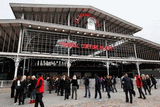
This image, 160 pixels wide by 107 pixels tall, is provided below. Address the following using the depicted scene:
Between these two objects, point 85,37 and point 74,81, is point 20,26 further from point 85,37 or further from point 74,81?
point 74,81

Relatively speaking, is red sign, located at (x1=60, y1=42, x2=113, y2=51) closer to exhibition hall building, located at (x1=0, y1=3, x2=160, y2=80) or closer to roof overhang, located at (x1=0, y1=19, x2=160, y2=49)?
exhibition hall building, located at (x1=0, y1=3, x2=160, y2=80)

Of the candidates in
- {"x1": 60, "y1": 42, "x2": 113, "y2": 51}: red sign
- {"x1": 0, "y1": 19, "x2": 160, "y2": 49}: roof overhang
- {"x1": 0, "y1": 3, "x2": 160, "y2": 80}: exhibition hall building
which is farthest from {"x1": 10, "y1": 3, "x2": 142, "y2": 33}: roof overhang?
{"x1": 60, "y1": 42, "x2": 113, "y2": 51}: red sign

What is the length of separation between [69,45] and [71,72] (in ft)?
39.3

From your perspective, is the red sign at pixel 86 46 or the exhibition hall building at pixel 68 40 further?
the red sign at pixel 86 46

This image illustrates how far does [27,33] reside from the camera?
52.2ft

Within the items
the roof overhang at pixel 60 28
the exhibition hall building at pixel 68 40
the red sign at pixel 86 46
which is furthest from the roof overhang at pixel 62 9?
the red sign at pixel 86 46

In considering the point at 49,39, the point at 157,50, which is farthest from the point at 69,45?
the point at 157,50

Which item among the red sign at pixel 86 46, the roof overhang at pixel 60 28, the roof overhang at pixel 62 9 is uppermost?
the roof overhang at pixel 62 9

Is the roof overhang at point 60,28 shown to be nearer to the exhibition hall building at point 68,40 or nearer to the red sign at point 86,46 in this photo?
the exhibition hall building at point 68,40

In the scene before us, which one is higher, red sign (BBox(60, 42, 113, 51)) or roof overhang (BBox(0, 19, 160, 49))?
roof overhang (BBox(0, 19, 160, 49))

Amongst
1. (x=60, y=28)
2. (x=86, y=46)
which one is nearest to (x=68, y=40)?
(x=60, y=28)

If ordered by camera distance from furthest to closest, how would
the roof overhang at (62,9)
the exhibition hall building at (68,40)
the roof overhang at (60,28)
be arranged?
the roof overhang at (62,9)
the exhibition hall building at (68,40)
the roof overhang at (60,28)

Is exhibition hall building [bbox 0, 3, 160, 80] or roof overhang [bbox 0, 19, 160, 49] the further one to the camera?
exhibition hall building [bbox 0, 3, 160, 80]

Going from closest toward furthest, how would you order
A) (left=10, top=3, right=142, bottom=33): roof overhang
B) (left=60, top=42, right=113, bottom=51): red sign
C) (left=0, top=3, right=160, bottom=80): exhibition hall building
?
(left=0, top=3, right=160, bottom=80): exhibition hall building, (left=60, top=42, right=113, bottom=51): red sign, (left=10, top=3, right=142, bottom=33): roof overhang
